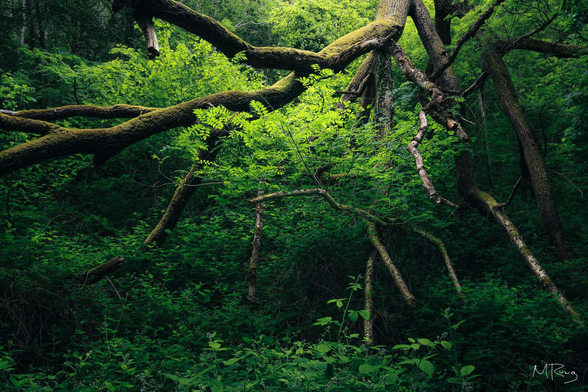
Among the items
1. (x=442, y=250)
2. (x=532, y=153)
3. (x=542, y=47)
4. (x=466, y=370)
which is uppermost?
(x=542, y=47)

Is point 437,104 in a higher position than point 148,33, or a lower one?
lower

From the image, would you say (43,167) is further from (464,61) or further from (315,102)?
(464,61)

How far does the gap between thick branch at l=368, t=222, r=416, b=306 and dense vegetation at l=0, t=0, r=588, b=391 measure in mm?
25

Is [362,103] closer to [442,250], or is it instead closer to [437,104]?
[437,104]

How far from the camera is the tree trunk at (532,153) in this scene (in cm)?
598

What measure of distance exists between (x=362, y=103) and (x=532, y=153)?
3549 mm

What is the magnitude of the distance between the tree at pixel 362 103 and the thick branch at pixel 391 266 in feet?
0.11

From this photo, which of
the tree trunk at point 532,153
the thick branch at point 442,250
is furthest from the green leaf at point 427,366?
the tree trunk at point 532,153

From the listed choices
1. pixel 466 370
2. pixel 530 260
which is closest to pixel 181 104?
pixel 466 370

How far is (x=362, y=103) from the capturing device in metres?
8.04

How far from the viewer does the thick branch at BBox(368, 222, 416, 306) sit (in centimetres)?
456

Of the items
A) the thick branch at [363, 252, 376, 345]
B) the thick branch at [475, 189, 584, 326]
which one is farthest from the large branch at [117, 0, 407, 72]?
the thick branch at [475, 189, 584, 326]

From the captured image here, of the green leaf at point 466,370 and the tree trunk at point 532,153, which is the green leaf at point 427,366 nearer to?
the green leaf at point 466,370

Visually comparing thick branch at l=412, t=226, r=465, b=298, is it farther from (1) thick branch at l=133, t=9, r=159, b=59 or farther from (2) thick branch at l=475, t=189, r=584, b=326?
(1) thick branch at l=133, t=9, r=159, b=59
